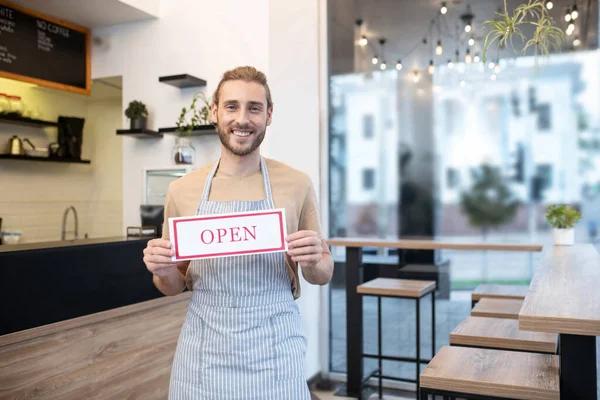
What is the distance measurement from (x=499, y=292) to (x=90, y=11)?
3192 millimetres

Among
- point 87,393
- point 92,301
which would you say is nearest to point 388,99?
point 92,301

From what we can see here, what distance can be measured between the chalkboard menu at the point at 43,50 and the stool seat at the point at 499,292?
3.08 m

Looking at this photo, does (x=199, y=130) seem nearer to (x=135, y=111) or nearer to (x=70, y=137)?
(x=135, y=111)

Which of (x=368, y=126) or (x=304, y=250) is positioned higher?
(x=368, y=126)

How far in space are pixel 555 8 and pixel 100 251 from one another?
303 centimetres

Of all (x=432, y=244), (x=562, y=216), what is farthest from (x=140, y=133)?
(x=562, y=216)

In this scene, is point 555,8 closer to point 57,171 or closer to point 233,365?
point 233,365

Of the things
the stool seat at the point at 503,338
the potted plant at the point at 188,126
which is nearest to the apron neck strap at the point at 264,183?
the stool seat at the point at 503,338

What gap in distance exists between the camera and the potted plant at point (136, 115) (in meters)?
3.94

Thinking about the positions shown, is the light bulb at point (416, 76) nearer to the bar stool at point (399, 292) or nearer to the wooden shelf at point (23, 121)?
the bar stool at point (399, 292)

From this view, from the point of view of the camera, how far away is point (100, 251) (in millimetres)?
2750

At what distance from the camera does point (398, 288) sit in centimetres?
341

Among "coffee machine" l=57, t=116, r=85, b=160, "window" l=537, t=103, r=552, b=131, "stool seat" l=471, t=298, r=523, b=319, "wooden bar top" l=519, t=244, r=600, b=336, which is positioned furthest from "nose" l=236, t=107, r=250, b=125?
"coffee machine" l=57, t=116, r=85, b=160

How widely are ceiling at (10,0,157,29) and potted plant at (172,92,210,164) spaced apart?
728 millimetres
